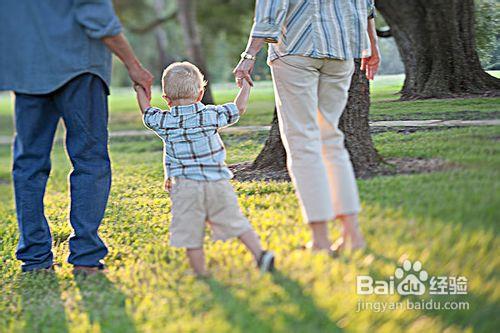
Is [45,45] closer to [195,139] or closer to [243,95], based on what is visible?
[195,139]

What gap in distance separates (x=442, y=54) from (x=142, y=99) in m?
1.56

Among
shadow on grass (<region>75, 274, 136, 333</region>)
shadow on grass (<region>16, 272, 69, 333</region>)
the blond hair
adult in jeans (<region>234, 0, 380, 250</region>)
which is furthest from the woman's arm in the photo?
Answer: shadow on grass (<region>16, 272, 69, 333</region>)

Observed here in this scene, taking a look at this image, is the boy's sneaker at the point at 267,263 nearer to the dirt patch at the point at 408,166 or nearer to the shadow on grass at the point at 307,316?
the shadow on grass at the point at 307,316

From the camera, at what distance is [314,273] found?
3674 mm

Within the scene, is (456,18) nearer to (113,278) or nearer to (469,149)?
(469,149)

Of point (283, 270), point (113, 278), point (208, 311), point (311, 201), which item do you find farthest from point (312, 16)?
point (113, 278)

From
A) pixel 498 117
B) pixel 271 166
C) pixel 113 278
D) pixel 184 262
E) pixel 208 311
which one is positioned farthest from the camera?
pixel 271 166

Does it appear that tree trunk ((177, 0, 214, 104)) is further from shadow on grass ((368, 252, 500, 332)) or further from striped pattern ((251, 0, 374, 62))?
shadow on grass ((368, 252, 500, 332))

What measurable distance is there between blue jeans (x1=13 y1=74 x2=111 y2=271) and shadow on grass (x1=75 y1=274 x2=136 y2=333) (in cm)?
21

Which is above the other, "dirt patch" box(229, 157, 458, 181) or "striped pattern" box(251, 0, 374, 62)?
"striped pattern" box(251, 0, 374, 62)

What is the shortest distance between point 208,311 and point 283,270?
0.38 meters

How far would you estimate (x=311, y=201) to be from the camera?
389 centimetres

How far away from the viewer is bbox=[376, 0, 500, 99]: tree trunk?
169 inches

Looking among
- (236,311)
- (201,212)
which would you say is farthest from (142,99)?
(236,311)
